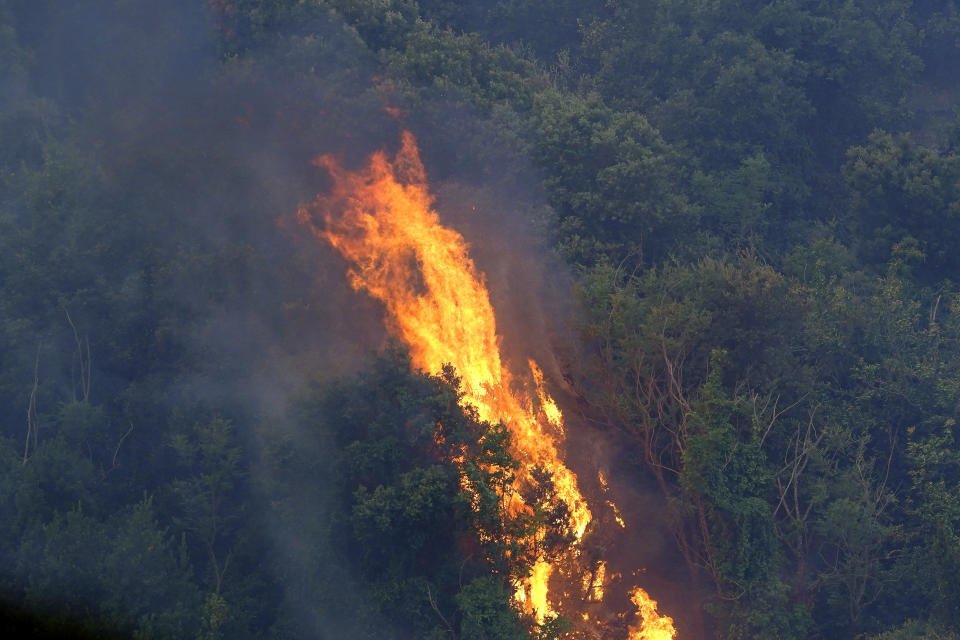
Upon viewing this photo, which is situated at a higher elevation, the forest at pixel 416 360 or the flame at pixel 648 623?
the forest at pixel 416 360

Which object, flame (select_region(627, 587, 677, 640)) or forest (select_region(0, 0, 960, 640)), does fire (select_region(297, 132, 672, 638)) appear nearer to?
forest (select_region(0, 0, 960, 640))

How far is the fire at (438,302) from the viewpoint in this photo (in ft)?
74.3

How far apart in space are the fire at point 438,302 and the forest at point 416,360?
0.15 meters

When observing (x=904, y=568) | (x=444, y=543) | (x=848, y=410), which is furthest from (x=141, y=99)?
(x=904, y=568)

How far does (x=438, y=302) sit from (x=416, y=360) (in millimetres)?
1532

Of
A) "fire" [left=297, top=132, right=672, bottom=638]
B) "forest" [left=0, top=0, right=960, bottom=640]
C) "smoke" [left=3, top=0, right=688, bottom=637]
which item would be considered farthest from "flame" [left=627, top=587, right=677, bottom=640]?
"smoke" [left=3, top=0, right=688, bottom=637]

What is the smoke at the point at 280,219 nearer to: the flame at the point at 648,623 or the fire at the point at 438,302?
the fire at the point at 438,302

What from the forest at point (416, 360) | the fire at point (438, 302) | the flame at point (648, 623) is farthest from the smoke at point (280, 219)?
the flame at point (648, 623)

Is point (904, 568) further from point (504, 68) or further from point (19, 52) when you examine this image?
point (19, 52)

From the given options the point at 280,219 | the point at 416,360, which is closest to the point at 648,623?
the point at 416,360

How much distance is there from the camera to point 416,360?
23250 millimetres

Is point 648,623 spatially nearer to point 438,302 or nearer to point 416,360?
point 416,360

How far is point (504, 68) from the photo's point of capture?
30.7 m

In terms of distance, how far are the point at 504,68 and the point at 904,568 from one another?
1729 cm
